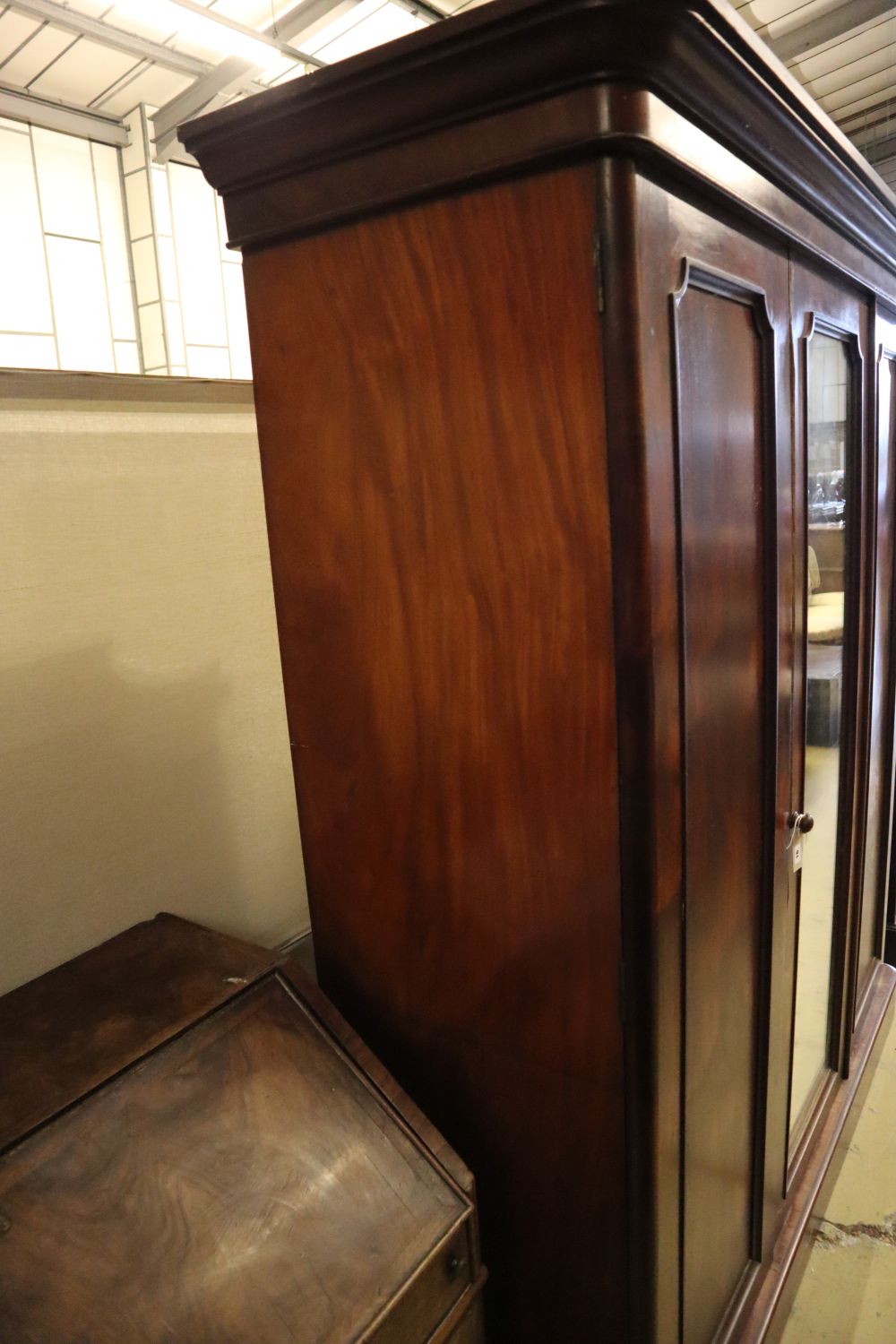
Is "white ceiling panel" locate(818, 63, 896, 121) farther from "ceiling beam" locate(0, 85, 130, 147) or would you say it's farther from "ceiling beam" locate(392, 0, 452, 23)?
"ceiling beam" locate(0, 85, 130, 147)

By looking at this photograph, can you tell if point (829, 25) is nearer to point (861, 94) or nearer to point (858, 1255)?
point (861, 94)

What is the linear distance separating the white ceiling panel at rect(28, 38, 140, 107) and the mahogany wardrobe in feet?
9.88

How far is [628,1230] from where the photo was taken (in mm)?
988

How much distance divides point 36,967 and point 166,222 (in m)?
3.66

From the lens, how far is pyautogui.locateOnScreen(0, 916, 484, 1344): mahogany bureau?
0.78 m

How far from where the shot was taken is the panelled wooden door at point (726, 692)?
0.88 metres

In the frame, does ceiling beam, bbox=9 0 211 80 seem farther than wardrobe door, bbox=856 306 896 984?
Yes

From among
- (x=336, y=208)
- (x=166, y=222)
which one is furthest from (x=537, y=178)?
(x=166, y=222)

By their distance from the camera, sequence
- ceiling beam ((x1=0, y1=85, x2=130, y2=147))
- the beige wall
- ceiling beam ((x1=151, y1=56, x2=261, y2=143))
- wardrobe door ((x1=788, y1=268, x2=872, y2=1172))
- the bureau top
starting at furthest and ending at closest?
ceiling beam ((x1=0, y1=85, x2=130, y2=147)) → ceiling beam ((x1=151, y1=56, x2=261, y2=143)) → wardrobe door ((x1=788, y1=268, x2=872, y2=1172)) → the beige wall → the bureau top

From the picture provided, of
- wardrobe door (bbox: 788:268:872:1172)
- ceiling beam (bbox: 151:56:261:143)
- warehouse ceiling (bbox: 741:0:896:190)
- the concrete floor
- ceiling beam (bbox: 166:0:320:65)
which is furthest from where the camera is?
ceiling beam (bbox: 151:56:261:143)

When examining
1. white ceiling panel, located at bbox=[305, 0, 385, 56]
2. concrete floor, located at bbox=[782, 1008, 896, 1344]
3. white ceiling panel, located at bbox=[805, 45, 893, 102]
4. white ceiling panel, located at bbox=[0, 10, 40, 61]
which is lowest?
concrete floor, located at bbox=[782, 1008, 896, 1344]

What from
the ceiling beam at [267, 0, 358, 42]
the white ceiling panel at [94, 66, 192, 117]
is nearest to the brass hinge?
the ceiling beam at [267, 0, 358, 42]

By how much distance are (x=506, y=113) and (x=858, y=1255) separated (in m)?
2.00

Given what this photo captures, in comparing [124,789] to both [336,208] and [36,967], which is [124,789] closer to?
[36,967]
